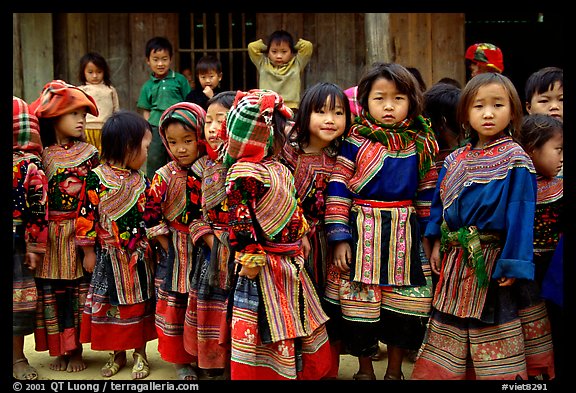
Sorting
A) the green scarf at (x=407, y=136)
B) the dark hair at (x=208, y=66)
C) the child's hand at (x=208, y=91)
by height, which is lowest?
the green scarf at (x=407, y=136)

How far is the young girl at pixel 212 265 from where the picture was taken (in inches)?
128

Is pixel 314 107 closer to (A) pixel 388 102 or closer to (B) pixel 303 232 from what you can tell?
(A) pixel 388 102

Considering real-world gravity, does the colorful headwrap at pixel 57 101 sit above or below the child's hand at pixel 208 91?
below

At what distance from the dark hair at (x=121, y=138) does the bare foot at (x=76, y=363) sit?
117 centimetres

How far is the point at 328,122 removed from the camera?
3314mm

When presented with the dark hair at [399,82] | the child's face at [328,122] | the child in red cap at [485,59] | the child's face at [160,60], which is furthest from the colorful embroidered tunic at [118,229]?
the child's face at [160,60]

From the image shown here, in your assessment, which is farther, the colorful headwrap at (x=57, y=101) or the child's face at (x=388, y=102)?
the colorful headwrap at (x=57, y=101)

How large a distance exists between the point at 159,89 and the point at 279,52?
128cm

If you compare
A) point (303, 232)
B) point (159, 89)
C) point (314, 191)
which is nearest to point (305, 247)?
point (303, 232)

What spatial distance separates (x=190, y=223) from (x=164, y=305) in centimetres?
49

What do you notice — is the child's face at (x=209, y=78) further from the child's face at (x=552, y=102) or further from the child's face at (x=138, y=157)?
the child's face at (x=552, y=102)

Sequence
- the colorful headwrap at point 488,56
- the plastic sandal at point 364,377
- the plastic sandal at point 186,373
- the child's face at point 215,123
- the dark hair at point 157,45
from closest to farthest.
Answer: the child's face at point 215,123 → the plastic sandal at point 364,377 → the plastic sandal at point 186,373 → the colorful headwrap at point 488,56 → the dark hair at point 157,45

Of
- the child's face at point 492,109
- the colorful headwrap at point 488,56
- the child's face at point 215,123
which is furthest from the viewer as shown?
the colorful headwrap at point 488,56

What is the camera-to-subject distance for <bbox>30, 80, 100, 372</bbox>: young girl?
12.2 ft
